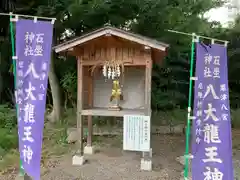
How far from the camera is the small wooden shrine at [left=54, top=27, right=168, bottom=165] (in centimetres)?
616

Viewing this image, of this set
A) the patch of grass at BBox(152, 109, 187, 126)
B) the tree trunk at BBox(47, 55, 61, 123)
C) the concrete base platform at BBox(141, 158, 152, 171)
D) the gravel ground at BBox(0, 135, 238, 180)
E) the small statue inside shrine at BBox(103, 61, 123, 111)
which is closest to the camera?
the gravel ground at BBox(0, 135, 238, 180)

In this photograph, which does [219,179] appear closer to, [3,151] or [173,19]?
[3,151]

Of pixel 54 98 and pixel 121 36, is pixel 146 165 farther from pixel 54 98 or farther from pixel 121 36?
pixel 54 98

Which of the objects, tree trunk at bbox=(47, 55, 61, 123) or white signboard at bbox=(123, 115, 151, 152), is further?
tree trunk at bbox=(47, 55, 61, 123)

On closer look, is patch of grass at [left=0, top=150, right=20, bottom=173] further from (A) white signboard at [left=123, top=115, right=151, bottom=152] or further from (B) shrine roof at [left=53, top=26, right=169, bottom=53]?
(B) shrine roof at [left=53, top=26, right=169, bottom=53]

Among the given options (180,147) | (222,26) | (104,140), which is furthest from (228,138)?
(222,26)

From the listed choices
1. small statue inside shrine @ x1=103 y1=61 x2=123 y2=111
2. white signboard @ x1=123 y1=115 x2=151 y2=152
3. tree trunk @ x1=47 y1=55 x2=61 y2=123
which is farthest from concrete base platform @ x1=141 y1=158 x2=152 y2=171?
tree trunk @ x1=47 y1=55 x2=61 y2=123

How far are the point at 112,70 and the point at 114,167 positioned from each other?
6.62 ft

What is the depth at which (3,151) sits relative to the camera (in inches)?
278

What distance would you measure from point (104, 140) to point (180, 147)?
2.13 meters

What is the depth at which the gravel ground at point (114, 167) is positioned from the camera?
5.89 m

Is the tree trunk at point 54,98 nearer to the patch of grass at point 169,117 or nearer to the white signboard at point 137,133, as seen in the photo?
the patch of grass at point 169,117

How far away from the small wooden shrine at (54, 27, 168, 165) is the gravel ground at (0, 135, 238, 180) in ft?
1.49

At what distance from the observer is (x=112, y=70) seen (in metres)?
6.63
